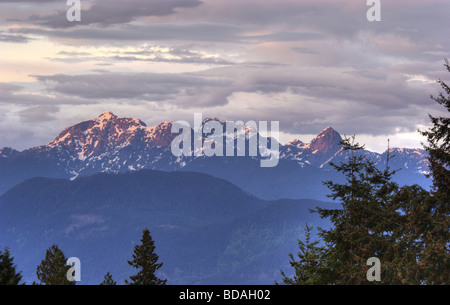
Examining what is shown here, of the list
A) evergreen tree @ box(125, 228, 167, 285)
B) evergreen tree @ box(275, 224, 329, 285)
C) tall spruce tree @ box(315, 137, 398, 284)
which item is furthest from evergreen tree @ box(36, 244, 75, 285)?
tall spruce tree @ box(315, 137, 398, 284)

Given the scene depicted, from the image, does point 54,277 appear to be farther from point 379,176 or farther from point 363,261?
point 363,261

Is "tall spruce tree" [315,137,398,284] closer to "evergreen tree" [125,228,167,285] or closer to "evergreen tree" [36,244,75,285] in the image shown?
"evergreen tree" [36,244,75,285]

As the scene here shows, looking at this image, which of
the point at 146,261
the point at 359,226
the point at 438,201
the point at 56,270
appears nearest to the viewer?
the point at 438,201

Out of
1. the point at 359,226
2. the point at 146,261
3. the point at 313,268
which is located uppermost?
the point at 146,261

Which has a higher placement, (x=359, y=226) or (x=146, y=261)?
(x=146, y=261)

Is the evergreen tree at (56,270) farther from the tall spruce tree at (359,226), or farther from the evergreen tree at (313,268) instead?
the tall spruce tree at (359,226)

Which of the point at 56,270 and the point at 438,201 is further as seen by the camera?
the point at 56,270

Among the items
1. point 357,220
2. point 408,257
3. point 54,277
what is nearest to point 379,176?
point 357,220

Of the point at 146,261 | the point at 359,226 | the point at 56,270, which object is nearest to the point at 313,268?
the point at 359,226

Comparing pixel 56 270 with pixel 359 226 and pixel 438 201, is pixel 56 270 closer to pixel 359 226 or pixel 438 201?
pixel 359 226

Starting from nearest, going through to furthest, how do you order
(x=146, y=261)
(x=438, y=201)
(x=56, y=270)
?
(x=438, y=201) < (x=146, y=261) < (x=56, y=270)

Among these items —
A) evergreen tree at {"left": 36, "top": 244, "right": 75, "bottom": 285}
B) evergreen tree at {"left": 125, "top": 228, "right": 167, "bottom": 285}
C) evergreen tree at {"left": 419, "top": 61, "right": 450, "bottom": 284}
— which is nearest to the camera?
evergreen tree at {"left": 419, "top": 61, "right": 450, "bottom": 284}
